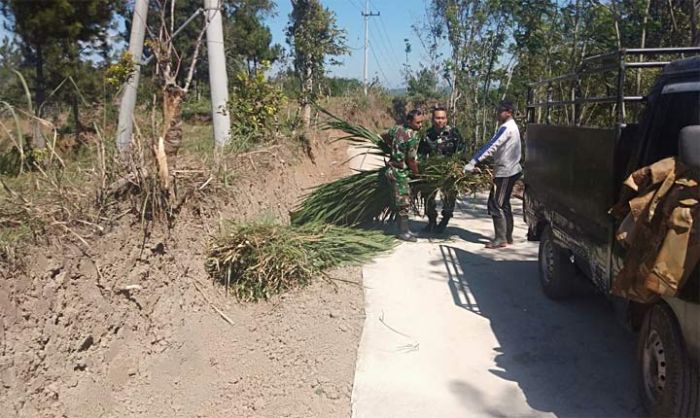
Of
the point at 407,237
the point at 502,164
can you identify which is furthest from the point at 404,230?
the point at 502,164

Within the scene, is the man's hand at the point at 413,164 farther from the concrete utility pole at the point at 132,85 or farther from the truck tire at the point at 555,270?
the concrete utility pole at the point at 132,85

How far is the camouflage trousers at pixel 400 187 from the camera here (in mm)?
7141

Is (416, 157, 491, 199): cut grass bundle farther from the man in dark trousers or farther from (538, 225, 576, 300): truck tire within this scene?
(538, 225, 576, 300): truck tire

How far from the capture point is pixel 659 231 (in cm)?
295

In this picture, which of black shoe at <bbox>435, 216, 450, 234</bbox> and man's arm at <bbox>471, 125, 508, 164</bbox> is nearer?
man's arm at <bbox>471, 125, 508, 164</bbox>

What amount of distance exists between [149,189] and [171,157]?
1.07 m

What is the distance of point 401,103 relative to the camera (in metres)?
29.9

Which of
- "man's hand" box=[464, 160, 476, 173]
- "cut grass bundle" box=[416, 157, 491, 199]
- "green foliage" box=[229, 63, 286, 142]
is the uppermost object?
"green foliage" box=[229, 63, 286, 142]

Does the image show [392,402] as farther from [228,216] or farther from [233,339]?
[228,216]

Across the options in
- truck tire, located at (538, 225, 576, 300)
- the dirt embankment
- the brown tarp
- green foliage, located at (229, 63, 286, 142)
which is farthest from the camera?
green foliage, located at (229, 63, 286, 142)

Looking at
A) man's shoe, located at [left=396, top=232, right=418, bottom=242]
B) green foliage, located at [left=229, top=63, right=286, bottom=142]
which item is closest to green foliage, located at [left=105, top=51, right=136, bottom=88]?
green foliage, located at [left=229, top=63, right=286, bottom=142]

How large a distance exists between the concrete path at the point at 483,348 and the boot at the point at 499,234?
1.78 ft

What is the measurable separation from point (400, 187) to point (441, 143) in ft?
2.91

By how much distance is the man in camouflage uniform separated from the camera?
7.13 metres
